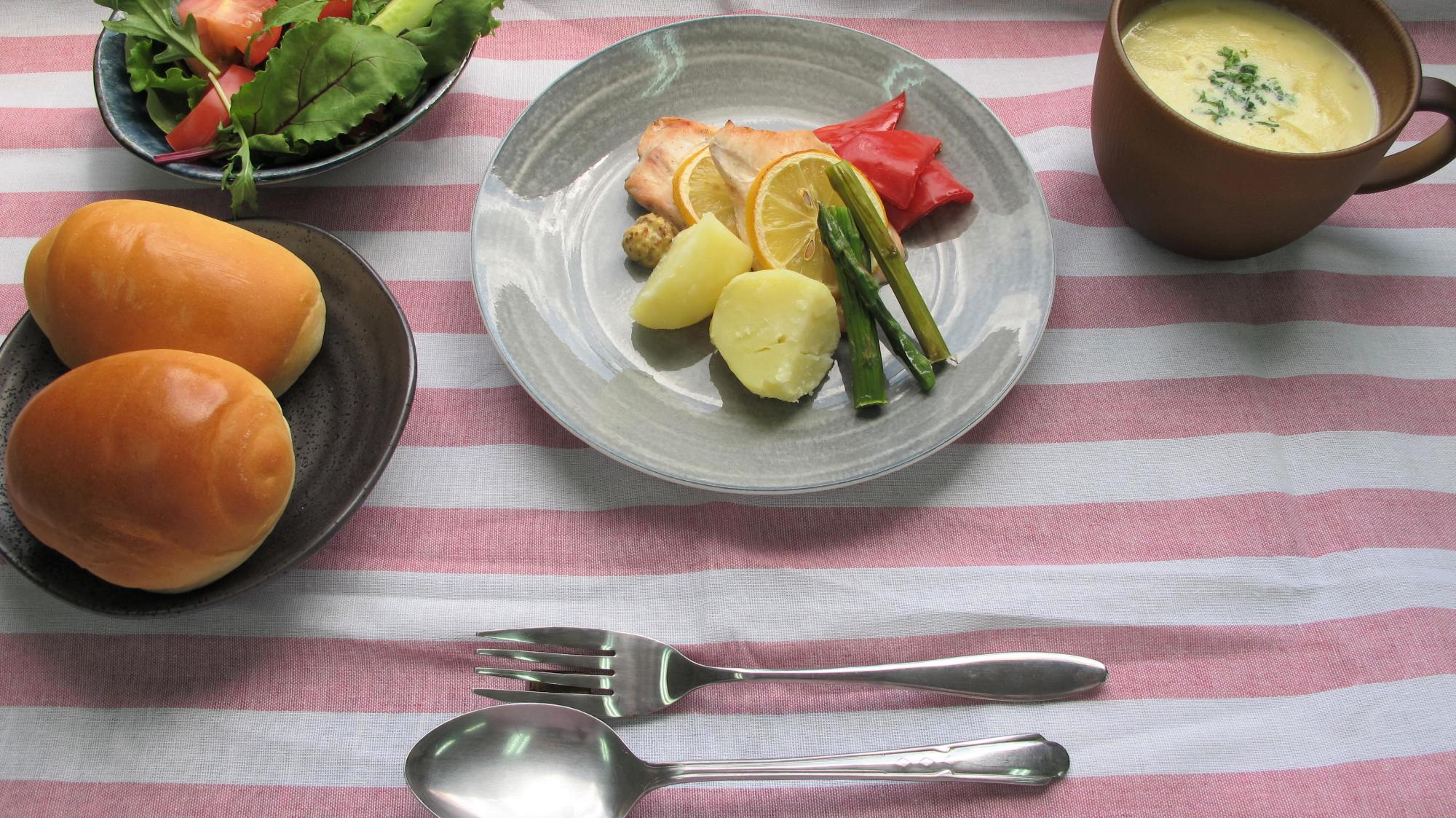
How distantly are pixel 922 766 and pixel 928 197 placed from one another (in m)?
1.20

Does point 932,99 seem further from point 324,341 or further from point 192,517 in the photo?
point 192,517

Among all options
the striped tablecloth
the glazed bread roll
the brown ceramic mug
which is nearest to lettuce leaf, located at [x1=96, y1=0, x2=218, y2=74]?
the striped tablecloth

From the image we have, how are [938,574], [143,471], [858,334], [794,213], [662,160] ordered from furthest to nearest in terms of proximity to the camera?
[662,160], [794,213], [858,334], [938,574], [143,471]

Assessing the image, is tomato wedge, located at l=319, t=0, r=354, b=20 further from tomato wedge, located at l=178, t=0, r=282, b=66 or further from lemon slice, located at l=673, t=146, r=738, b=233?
lemon slice, located at l=673, t=146, r=738, b=233

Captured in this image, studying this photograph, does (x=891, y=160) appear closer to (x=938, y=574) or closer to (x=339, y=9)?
(x=938, y=574)

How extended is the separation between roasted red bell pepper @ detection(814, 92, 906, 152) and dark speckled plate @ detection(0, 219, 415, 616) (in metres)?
1.05

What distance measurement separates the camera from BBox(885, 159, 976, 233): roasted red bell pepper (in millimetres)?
2119

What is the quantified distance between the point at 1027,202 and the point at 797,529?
2.98 feet

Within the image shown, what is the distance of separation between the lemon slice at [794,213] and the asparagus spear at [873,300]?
4 cm

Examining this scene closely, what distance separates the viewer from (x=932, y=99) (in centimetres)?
226

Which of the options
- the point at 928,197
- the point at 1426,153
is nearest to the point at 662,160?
the point at 928,197

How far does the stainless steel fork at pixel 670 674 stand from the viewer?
5.40 ft

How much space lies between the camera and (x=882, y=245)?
6.57ft

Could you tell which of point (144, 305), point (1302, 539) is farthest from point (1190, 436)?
point (144, 305)
